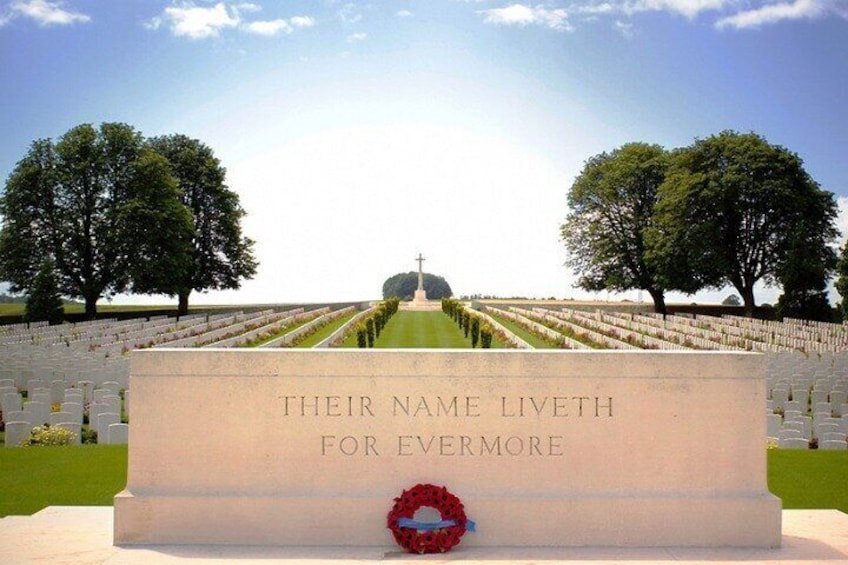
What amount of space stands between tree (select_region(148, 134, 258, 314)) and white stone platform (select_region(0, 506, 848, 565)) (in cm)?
4539

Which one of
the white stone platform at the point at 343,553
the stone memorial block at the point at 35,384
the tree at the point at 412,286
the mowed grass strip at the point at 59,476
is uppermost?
the tree at the point at 412,286

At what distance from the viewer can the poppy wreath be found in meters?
5.84

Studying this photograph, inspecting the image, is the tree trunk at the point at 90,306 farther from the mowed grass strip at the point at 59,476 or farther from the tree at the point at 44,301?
the mowed grass strip at the point at 59,476

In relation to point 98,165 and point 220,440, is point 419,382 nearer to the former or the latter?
point 220,440

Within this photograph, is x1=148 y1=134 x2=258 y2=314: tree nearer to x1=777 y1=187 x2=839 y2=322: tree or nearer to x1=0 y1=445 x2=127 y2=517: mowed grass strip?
x1=777 y1=187 x2=839 y2=322: tree

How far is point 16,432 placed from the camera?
1109cm

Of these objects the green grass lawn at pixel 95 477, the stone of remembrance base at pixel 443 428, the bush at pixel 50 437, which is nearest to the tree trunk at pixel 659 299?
the green grass lawn at pixel 95 477

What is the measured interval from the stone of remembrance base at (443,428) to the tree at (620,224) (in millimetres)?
44541

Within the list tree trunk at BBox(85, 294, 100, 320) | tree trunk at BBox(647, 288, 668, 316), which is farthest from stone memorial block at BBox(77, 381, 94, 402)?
tree trunk at BBox(647, 288, 668, 316)

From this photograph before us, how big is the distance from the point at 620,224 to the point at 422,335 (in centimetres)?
2185

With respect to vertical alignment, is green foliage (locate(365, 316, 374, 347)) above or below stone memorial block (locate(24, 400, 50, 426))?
above

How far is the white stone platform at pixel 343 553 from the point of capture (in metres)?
5.66

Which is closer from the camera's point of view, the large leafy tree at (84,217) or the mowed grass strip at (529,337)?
the mowed grass strip at (529,337)

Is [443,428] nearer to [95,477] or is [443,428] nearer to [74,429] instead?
[95,477]
